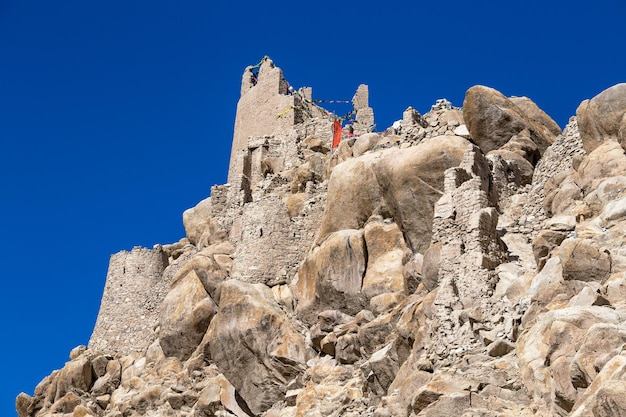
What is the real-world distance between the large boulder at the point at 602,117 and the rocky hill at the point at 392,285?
4cm

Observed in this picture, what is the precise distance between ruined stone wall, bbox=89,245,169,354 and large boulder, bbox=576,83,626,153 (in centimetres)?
1899

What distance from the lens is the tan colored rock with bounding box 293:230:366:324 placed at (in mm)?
29359

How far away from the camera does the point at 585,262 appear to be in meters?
19.6

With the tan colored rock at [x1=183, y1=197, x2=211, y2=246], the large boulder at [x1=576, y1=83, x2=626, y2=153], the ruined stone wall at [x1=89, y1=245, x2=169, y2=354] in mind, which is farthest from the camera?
the tan colored rock at [x1=183, y1=197, x2=211, y2=246]

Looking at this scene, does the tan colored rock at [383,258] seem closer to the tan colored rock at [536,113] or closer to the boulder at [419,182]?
the boulder at [419,182]

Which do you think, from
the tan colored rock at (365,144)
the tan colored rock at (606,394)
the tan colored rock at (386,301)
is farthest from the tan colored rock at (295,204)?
the tan colored rock at (606,394)

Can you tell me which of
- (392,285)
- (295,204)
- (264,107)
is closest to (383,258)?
(392,285)

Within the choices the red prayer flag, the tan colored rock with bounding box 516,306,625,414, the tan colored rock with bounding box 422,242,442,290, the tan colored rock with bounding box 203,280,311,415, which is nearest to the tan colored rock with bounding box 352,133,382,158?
the red prayer flag

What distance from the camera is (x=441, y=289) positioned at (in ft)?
76.4

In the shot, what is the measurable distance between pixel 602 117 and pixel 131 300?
2230cm

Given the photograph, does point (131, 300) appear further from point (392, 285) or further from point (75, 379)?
point (392, 285)

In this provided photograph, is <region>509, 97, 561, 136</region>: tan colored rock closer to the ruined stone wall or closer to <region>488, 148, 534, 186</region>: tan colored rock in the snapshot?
<region>488, 148, 534, 186</region>: tan colored rock

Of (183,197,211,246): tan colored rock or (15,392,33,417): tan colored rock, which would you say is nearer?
(15,392,33,417): tan colored rock

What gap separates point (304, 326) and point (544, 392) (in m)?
13.4
